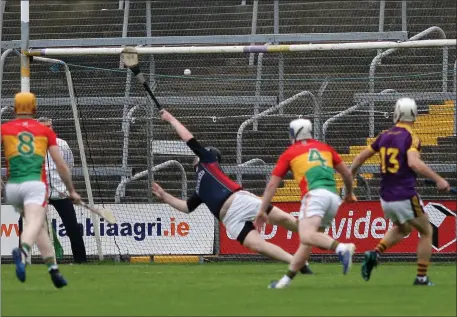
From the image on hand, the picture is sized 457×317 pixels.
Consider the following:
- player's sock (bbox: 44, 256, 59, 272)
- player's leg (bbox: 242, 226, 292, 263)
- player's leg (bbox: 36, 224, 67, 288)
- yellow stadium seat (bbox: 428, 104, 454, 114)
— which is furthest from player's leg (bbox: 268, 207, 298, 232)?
yellow stadium seat (bbox: 428, 104, 454, 114)

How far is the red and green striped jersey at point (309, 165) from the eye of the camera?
49.9 feet

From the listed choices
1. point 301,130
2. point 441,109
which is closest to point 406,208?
point 301,130

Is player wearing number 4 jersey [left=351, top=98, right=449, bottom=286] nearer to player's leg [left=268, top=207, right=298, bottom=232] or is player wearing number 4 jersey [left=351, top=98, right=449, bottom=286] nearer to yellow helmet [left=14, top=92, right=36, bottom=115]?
player's leg [left=268, top=207, right=298, bottom=232]

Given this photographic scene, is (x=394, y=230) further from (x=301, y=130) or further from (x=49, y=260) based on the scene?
(x=49, y=260)

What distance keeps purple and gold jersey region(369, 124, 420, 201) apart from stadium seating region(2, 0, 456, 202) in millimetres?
6077

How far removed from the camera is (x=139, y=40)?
2414 cm

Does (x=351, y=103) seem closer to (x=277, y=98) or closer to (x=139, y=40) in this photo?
(x=277, y=98)

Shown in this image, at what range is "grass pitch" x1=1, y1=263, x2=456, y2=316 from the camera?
1231cm

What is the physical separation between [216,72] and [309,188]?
431 inches

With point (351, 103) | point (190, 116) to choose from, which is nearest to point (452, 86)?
point (351, 103)

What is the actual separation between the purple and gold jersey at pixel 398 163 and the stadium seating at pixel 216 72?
6077 millimetres

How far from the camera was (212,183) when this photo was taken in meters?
17.3

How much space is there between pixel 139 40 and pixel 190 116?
80.0 inches

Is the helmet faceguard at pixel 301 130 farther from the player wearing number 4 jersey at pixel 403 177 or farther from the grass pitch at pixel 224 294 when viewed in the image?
the grass pitch at pixel 224 294
